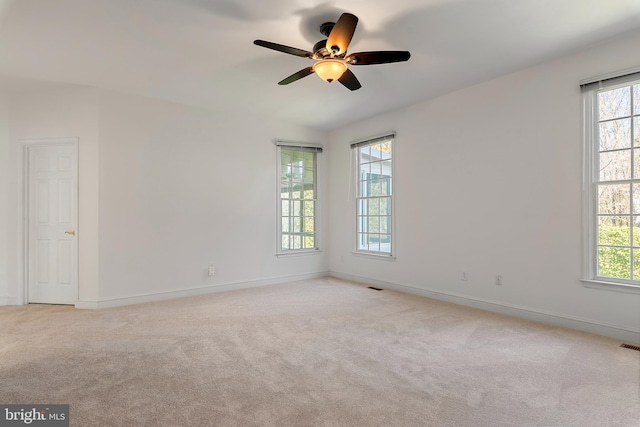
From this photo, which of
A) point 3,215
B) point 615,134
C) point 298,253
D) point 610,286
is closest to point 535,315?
point 610,286

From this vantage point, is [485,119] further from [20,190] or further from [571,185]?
[20,190]

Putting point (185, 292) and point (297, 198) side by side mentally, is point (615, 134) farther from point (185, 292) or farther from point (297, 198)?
point (185, 292)

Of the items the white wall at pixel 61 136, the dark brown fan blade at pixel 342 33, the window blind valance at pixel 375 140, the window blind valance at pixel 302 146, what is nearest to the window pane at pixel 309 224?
the window blind valance at pixel 302 146

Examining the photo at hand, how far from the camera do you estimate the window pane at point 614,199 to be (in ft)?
10.2

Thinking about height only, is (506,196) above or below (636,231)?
above

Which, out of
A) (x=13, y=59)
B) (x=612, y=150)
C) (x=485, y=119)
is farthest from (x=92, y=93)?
(x=612, y=150)

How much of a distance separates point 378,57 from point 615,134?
7.93 ft

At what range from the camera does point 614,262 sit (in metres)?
3.14

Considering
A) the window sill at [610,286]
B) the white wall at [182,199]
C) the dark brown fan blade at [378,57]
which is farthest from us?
the white wall at [182,199]

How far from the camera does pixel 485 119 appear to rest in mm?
4039

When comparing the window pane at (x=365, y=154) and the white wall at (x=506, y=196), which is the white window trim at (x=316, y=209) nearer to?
the window pane at (x=365, y=154)

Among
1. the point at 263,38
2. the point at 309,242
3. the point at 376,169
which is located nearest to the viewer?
the point at 263,38

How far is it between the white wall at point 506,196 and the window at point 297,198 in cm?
154

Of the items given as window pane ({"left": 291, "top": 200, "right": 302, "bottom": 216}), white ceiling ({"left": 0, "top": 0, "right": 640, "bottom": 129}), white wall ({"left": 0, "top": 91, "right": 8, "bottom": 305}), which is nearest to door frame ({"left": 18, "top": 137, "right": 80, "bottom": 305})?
white wall ({"left": 0, "top": 91, "right": 8, "bottom": 305})
